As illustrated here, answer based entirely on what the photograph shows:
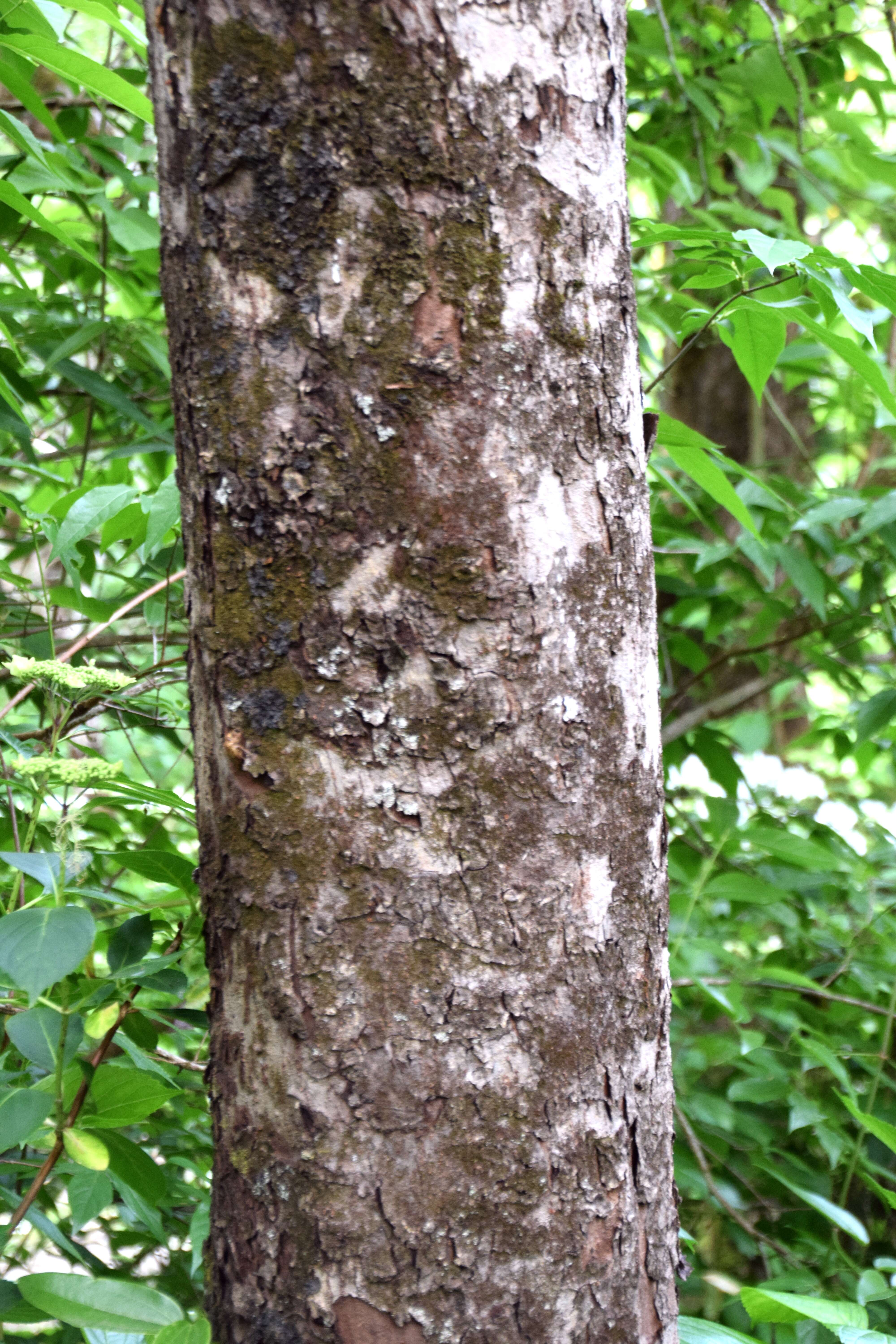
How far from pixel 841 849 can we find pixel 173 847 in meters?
1.18

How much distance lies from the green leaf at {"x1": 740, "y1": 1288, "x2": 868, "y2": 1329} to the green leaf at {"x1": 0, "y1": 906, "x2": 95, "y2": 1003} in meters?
0.59

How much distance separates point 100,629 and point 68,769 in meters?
0.41

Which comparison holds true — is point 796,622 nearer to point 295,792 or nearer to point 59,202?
point 295,792

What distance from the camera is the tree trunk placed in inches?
22.9

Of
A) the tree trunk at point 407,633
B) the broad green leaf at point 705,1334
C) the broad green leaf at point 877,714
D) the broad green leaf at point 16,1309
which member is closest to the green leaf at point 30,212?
the tree trunk at point 407,633

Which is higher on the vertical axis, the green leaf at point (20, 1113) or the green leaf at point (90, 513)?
the green leaf at point (90, 513)

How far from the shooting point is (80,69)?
89cm

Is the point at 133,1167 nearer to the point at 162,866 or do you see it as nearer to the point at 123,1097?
the point at 123,1097

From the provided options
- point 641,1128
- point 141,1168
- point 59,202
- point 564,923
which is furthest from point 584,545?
point 59,202

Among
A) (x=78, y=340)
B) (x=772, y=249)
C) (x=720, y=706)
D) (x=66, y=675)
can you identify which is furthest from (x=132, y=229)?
(x=720, y=706)

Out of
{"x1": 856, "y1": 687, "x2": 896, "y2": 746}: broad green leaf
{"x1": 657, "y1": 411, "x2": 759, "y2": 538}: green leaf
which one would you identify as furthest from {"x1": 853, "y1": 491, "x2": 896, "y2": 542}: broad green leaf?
{"x1": 657, "y1": 411, "x2": 759, "y2": 538}: green leaf

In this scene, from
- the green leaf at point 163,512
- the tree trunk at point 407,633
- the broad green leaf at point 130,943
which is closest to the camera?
the tree trunk at point 407,633

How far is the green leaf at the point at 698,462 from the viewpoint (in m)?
1.00

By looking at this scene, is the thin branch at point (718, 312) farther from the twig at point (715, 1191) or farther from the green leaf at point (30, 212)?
the twig at point (715, 1191)
